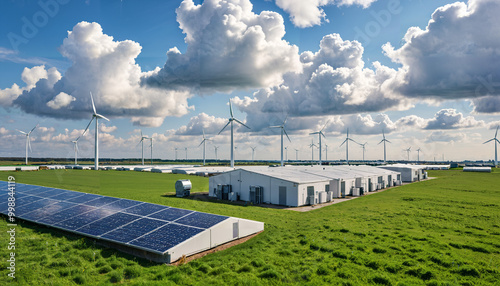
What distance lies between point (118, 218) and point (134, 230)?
2.77 meters

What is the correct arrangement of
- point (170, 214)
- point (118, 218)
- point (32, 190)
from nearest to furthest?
point (118, 218)
point (170, 214)
point (32, 190)

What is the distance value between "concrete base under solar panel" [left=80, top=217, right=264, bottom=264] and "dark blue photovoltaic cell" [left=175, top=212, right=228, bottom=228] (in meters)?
0.49

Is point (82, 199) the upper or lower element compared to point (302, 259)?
upper

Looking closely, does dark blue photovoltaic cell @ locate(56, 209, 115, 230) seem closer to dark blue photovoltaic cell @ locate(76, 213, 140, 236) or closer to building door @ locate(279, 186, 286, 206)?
dark blue photovoltaic cell @ locate(76, 213, 140, 236)

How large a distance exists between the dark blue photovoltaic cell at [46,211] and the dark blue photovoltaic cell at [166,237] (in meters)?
10.5

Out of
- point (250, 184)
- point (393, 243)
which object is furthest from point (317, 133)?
point (393, 243)

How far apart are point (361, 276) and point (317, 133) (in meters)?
114

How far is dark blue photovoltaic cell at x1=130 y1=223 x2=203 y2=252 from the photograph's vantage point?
586 inches

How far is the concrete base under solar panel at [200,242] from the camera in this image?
48.4 feet

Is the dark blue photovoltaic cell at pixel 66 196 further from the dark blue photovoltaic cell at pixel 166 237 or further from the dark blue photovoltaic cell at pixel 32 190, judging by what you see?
the dark blue photovoltaic cell at pixel 166 237

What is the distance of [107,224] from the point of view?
1806cm

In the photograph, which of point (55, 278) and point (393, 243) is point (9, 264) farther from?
point (393, 243)

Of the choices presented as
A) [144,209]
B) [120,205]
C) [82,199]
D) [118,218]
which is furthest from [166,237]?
[82,199]

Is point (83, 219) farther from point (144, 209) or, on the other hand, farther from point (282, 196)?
point (282, 196)
